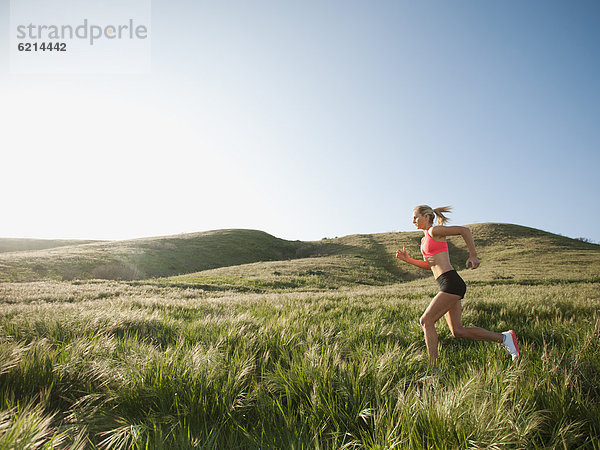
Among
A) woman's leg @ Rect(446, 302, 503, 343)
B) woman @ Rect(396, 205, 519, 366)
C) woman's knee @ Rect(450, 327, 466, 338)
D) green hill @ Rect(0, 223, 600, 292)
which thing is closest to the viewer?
woman @ Rect(396, 205, 519, 366)

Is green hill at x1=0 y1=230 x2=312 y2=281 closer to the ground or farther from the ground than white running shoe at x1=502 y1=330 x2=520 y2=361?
A: closer to the ground

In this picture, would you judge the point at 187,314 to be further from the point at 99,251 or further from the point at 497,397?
the point at 99,251

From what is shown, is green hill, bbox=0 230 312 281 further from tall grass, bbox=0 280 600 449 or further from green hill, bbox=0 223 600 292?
tall grass, bbox=0 280 600 449

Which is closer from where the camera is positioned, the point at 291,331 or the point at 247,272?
the point at 291,331

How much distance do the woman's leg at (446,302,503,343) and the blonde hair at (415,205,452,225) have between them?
4.41ft

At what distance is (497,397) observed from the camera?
6.77ft

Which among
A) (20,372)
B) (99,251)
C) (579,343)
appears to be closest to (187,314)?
(20,372)

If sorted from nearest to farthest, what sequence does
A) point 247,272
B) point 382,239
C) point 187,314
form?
point 187,314, point 247,272, point 382,239

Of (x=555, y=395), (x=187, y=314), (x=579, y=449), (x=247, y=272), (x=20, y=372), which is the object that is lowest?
(x=247, y=272)

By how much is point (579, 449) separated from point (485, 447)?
0.76 metres

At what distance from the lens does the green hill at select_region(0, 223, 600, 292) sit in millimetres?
27562

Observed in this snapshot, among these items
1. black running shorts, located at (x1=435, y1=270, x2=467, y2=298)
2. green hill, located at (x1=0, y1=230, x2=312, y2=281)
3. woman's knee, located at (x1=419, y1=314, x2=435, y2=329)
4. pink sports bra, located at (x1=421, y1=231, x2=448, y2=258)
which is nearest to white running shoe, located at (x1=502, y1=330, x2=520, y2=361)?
black running shorts, located at (x1=435, y1=270, x2=467, y2=298)

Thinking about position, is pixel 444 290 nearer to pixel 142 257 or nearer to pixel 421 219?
pixel 421 219

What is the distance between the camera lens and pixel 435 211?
4.76 metres
